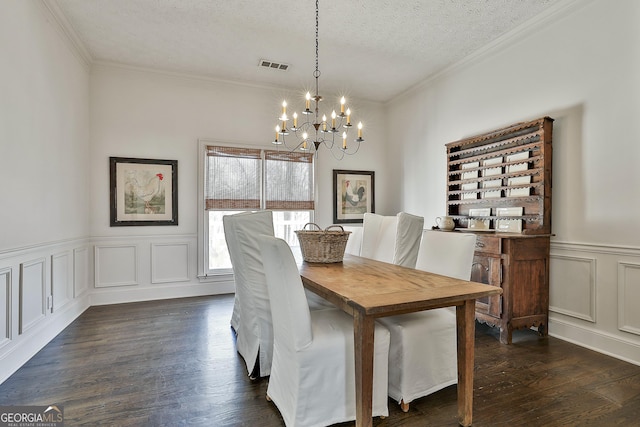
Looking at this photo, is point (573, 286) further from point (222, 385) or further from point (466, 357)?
point (222, 385)

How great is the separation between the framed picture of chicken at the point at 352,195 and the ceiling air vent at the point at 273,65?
177 cm

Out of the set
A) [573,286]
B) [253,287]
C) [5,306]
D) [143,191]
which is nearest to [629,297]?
[573,286]

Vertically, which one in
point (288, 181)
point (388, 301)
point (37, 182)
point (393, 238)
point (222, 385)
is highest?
point (288, 181)

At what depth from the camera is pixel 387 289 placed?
1.70m

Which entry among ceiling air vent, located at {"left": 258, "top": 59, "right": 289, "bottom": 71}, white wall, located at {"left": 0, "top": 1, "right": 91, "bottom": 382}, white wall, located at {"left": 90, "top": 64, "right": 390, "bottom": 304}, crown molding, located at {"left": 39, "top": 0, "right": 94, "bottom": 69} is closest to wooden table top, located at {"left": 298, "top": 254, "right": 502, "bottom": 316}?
white wall, located at {"left": 0, "top": 1, "right": 91, "bottom": 382}

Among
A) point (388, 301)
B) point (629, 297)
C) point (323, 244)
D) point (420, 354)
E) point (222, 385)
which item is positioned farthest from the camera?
point (629, 297)

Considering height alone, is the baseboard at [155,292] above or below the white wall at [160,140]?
below

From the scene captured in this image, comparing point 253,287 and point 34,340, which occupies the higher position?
point 253,287

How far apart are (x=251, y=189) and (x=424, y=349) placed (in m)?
3.56

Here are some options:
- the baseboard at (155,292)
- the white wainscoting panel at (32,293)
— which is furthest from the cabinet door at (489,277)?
the white wainscoting panel at (32,293)

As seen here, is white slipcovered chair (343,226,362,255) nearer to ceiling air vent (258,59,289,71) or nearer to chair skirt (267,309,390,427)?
chair skirt (267,309,390,427)

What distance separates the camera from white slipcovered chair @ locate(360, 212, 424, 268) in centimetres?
253

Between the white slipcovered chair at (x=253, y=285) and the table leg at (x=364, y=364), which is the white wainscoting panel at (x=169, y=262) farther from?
the table leg at (x=364, y=364)

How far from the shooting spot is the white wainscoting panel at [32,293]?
255cm
